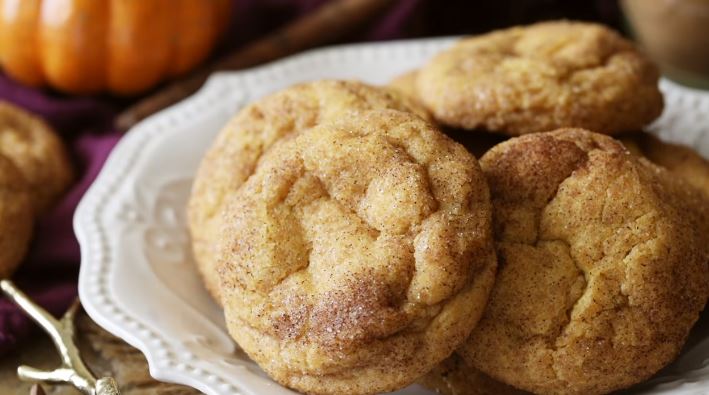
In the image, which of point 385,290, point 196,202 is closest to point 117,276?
point 196,202

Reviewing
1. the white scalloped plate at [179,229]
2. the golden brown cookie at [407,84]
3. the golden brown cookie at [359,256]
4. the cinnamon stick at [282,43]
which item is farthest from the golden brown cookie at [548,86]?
the cinnamon stick at [282,43]

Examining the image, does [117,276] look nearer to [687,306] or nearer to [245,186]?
[245,186]

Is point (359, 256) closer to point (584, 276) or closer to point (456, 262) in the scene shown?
point (456, 262)

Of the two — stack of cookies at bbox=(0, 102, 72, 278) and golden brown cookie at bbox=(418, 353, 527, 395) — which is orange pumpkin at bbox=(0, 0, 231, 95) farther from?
golden brown cookie at bbox=(418, 353, 527, 395)

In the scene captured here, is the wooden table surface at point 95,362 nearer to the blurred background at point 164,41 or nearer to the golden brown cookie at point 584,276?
the blurred background at point 164,41

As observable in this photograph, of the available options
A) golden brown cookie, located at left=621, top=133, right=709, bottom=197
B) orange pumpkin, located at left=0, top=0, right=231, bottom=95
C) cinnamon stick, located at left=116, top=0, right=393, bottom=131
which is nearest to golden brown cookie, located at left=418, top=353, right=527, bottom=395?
golden brown cookie, located at left=621, top=133, right=709, bottom=197

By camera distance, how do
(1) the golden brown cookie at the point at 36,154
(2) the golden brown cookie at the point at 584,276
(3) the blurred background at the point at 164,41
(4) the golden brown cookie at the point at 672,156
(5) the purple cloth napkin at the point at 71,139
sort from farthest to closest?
(3) the blurred background at the point at 164,41 → (1) the golden brown cookie at the point at 36,154 → (5) the purple cloth napkin at the point at 71,139 → (4) the golden brown cookie at the point at 672,156 → (2) the golden brown cookie at the point at 584,276

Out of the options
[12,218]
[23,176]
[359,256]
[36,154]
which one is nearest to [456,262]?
[359,256]
